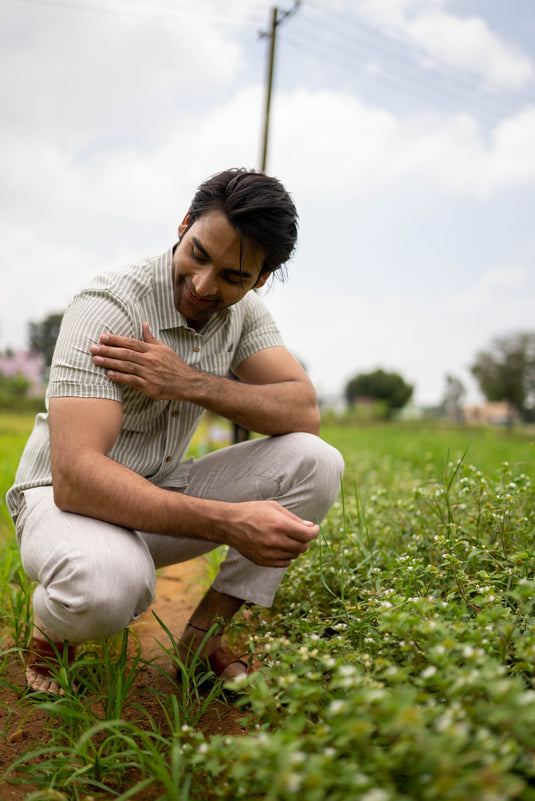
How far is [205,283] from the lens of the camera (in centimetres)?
182

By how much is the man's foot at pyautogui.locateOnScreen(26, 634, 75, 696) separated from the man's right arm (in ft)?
1.30

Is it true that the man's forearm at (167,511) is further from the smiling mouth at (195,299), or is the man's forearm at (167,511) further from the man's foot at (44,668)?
the smiling mouth at (195,299)

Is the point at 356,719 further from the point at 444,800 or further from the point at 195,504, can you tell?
the point at 195,504

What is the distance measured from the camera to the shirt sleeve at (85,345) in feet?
5.37

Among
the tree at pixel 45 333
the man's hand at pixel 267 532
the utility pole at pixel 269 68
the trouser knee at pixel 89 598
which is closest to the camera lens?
the trouser knee at pixel 89 598

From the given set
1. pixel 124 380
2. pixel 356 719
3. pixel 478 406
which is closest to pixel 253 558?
pixel 124 380

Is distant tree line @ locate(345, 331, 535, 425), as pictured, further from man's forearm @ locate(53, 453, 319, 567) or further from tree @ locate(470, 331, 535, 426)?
man's forearm @ locate(53, 453, 319, 567)

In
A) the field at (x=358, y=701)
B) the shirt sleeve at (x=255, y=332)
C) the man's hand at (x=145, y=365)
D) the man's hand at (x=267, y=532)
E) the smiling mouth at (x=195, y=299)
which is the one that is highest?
the smiling mouth at (x=195, y=299)

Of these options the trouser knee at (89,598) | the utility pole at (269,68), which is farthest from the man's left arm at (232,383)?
the utility pole at (269,68)

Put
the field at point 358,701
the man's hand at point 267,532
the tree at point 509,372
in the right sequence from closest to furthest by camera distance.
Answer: the field at point 358,701, the man's hand at point 267,532, the tree at point 509,372

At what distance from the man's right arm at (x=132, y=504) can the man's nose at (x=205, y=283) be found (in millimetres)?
460

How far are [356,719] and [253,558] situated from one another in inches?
27.9

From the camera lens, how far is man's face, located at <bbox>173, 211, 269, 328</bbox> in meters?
1.81

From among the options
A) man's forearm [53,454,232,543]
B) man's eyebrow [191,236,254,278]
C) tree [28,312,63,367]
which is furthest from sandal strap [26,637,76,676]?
tree [28,312,63,367]
